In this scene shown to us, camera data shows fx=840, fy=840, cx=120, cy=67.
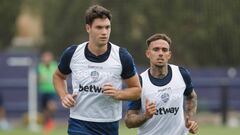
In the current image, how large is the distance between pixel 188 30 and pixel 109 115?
2687 cm

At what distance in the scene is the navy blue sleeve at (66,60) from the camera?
895 cm

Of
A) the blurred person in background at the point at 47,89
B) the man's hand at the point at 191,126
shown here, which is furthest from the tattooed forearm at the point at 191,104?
the blurred person in background at the point at 47,89

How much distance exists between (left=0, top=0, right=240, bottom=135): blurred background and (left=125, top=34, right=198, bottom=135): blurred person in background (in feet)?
57.4

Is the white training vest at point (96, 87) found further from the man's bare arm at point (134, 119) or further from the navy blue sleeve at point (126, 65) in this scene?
the man's bare arm at point (134, 119)

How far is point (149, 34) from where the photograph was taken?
35.1 metres

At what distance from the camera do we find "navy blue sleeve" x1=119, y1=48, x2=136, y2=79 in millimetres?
8789

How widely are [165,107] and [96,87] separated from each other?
0.77 m

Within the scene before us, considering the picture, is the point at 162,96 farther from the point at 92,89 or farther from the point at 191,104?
the point at 92,89

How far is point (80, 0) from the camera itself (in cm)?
3472

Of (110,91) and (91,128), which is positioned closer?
(110,91)

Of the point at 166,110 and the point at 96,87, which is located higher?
the point at 96,87

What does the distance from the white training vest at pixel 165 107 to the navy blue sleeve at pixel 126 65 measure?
240 mm

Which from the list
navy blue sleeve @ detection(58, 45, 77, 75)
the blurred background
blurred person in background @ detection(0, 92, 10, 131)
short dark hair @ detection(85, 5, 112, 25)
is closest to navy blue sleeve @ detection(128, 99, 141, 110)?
navy blue sleeve @ detection(58, 45, 77, 75)

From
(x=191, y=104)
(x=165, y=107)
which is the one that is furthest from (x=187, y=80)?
(x=165, y=107)
